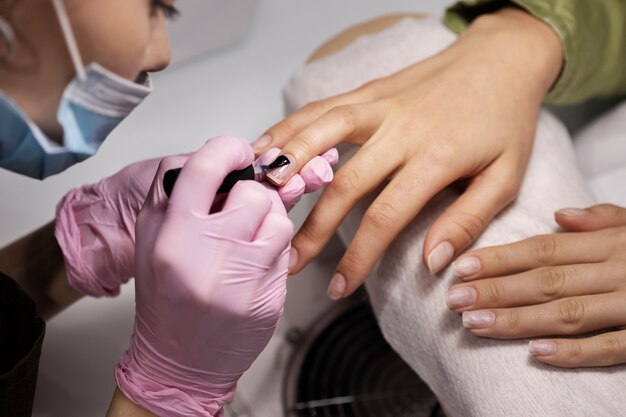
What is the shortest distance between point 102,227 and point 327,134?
0.34 m

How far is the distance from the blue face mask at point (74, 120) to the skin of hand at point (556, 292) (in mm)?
434

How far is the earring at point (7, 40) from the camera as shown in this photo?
1.58ft

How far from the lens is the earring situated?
0.48m

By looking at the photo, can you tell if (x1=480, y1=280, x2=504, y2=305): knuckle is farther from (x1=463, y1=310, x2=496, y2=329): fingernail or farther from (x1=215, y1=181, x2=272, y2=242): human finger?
(x1=215, y1=181, x2=272, y2=242): human finger

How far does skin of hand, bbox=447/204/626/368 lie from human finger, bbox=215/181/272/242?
274 millimetres

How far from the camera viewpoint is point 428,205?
0.82 meters

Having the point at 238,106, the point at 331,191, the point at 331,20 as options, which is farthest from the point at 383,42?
the point at 331,20

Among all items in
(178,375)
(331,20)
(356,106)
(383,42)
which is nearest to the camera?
(178,375)

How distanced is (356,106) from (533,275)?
31 cm

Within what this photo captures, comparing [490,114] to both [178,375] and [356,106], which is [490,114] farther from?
[178,375]

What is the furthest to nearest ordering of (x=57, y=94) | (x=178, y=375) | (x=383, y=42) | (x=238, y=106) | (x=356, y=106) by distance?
1. (x=238, y=106)
2. (x=383, y=42)
3. (x=356, y=106)
4. (x=178, y=375)
5. (x=57, y=94)

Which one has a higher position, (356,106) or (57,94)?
(57,94)

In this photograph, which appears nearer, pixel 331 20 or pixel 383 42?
pixel 383 42

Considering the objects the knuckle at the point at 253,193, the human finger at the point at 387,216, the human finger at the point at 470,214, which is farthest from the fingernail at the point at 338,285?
the knuckle at the point at 253,193
